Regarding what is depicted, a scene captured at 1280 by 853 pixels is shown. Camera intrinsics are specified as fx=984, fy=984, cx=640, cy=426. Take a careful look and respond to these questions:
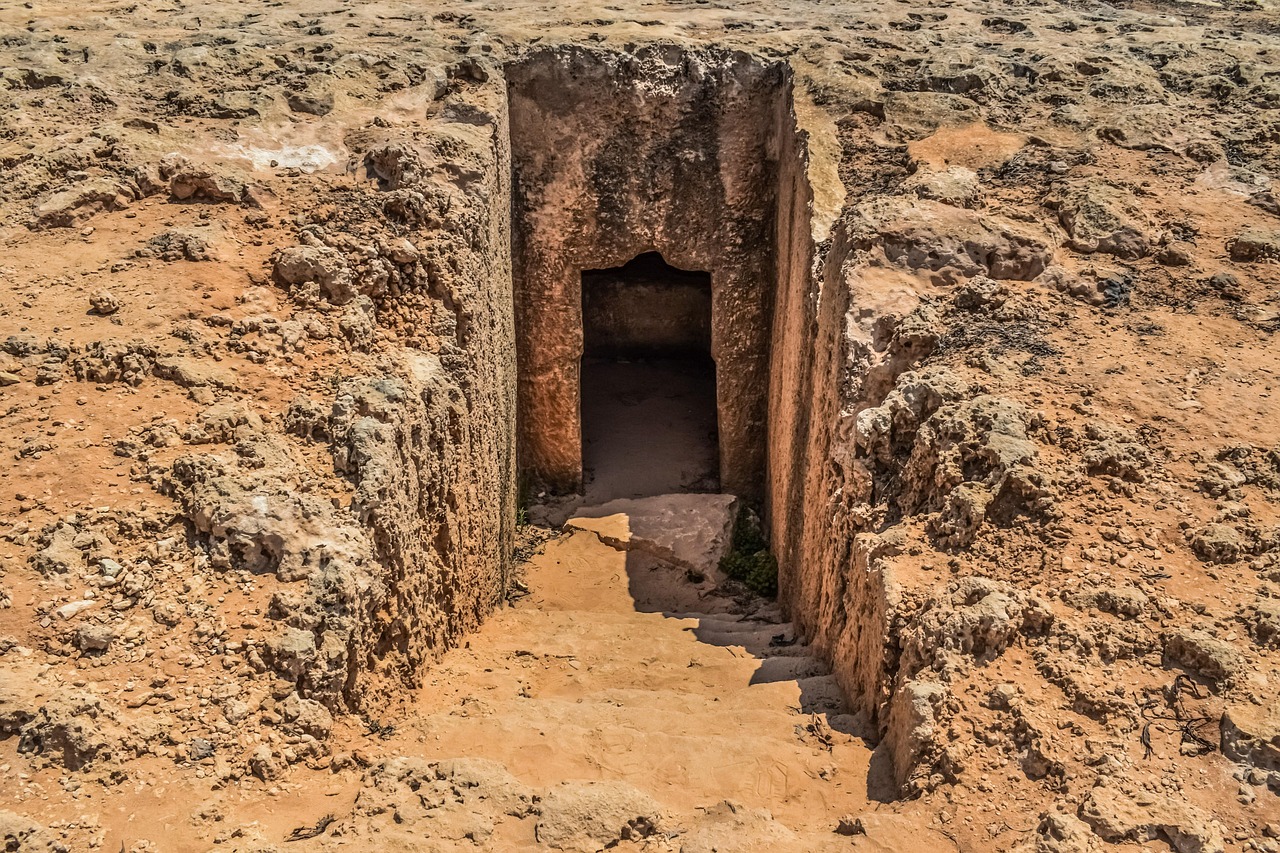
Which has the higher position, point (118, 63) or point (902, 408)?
point (118, 63)

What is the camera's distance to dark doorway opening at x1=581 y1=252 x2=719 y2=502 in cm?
955

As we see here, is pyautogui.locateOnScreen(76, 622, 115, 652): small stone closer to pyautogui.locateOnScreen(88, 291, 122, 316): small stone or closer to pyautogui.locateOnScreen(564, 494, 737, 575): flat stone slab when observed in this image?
pyautogui.locateOnScreen(88, 291, 122, 316): small stone

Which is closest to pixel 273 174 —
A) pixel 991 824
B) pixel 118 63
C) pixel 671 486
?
pixel 118 63

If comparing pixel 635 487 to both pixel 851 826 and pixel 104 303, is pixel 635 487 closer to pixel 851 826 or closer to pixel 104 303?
pixel 104 303

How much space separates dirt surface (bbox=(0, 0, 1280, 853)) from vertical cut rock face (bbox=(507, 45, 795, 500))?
34mm

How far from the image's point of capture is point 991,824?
3.39 meters

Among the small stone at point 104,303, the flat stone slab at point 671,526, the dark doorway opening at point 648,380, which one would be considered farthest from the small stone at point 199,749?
the dark doorway opening at point 648,380

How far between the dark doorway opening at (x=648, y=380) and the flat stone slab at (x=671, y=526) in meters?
0.75

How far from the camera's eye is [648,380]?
36.2 ft

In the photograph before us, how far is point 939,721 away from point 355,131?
5159 mm

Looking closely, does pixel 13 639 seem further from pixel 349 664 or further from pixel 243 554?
pixel 349 664

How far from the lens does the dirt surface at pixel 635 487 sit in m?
3.52

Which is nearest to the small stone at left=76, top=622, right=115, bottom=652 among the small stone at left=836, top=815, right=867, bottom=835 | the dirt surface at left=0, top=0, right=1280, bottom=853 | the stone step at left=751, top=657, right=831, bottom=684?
the dirt surface at left=0, top=0, right=1280, bottom=853

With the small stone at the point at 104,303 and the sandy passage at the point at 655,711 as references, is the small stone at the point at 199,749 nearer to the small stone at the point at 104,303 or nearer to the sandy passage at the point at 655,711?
the sandy passage at the point at 655,711
